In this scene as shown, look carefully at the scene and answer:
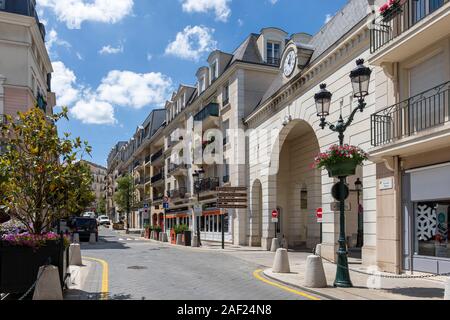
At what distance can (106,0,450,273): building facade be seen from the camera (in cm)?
1227

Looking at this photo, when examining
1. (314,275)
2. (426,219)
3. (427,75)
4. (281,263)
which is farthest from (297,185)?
(314,275)

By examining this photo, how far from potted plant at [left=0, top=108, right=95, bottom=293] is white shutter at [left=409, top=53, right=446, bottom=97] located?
9.04 metres

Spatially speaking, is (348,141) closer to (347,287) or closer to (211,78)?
(347,287)

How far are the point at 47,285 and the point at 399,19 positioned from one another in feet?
38.0

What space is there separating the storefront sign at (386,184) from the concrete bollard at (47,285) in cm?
962

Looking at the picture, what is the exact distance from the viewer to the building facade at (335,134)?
40.3ft

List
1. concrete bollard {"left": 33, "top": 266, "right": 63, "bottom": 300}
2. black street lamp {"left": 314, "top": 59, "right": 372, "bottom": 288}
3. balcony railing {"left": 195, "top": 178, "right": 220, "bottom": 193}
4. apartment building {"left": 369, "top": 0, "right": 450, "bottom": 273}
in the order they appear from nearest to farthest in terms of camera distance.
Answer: concrete bollard {"left": 33, "top": 266, "right": 63, "bottom": 300} < black street lamp {"left": 314, "top": 59, "right": 372, "bottom": 288} < apartment building {"left": 369, "top": 0, "right": 450, "bottom": 273} < balcony railing {"left": 195, "top": 178, "right": 220, "bottom": 193}

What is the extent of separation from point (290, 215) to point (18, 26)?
2189cm

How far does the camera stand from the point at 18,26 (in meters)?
31.0

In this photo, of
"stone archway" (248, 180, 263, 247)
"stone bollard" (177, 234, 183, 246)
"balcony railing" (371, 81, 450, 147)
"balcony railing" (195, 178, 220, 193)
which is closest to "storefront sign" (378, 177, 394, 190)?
"balcony railing" (371, 81, 450, 147)

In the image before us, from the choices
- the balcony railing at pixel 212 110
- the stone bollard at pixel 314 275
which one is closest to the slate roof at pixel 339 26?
the stone bollard at pixel 314 275

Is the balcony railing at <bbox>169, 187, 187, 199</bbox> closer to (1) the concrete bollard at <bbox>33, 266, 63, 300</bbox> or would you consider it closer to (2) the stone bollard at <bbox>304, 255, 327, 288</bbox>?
(2) the stone bollard at <bbox>304, 255, 327, 288</bbox>

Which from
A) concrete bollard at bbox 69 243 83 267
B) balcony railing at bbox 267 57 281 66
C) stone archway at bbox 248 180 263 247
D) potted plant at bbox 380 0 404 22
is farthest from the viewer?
balcony railing at bbox 267 57 281 66
